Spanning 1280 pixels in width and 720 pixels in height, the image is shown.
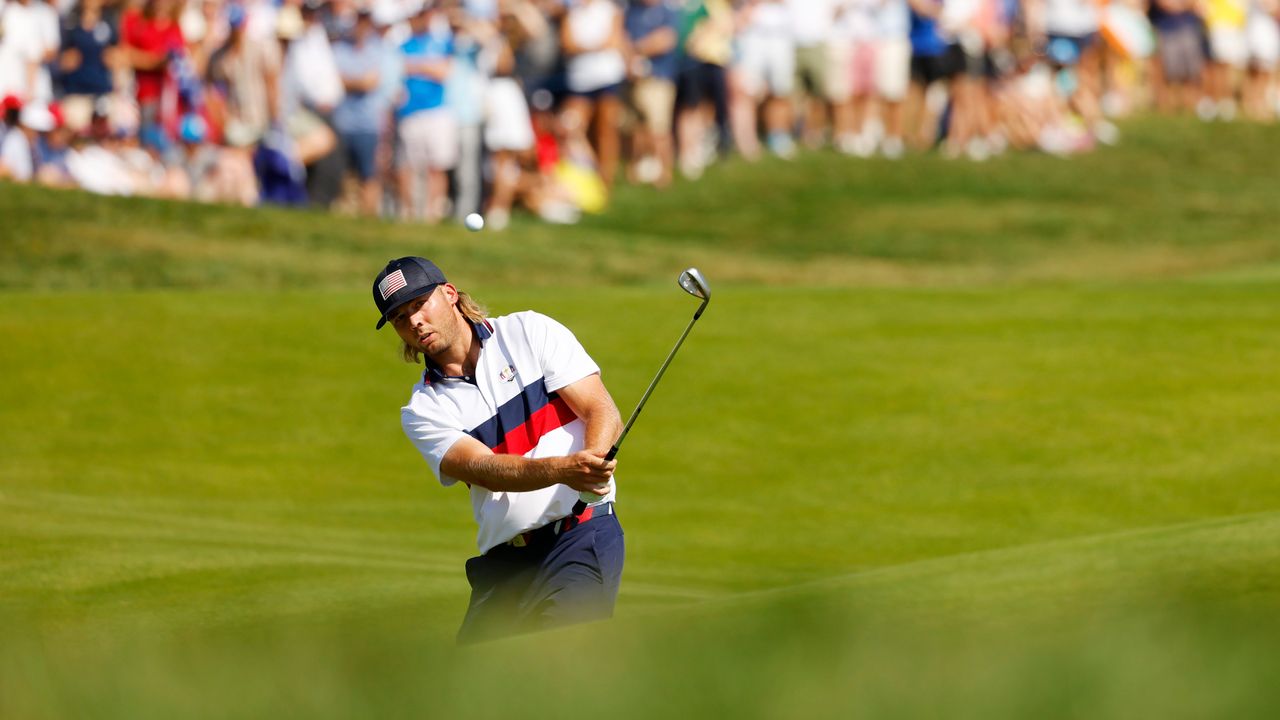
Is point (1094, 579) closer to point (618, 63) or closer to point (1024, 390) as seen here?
point (1024, 390)

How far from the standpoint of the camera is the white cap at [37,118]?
1914 centimetres

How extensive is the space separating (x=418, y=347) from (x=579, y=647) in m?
2.78

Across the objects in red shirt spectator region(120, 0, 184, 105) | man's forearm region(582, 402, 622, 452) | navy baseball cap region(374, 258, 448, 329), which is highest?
red shirt spectator region(120, 0, 184, 105)

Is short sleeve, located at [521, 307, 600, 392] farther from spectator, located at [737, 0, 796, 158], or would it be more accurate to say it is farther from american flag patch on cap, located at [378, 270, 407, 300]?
spectator, located at [737, 0, 796, 158]

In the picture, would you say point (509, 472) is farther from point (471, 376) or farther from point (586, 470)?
point (471, 376)

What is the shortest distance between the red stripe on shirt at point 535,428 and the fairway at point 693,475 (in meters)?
0.66

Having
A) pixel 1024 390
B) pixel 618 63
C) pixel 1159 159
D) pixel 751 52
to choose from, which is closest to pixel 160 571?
pixel 1024 390

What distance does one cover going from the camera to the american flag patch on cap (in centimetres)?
652

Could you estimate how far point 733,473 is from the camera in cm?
1255

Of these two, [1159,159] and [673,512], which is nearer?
[673,512]

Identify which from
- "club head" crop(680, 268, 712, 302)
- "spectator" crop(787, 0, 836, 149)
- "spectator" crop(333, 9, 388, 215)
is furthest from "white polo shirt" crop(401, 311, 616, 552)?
"spectator" crop(787, 0, 836, 149)

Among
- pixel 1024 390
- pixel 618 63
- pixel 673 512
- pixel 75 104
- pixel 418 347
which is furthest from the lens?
pixel 618 63

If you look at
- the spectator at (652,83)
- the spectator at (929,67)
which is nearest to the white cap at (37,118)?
the spectator at (652,83)

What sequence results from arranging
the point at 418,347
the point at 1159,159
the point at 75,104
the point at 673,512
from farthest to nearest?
the point at 1159,159 < the point at 75,104 < the point at 673,512 < the point at 418,347
